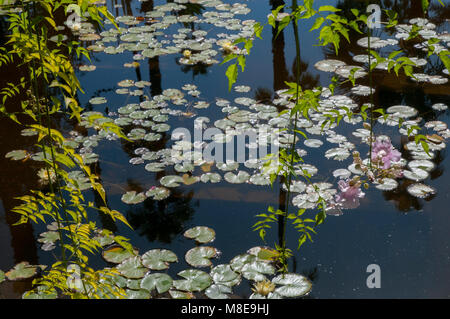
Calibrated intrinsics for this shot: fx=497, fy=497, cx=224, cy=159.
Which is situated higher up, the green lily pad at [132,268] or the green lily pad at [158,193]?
the green lily pad at [158,193]

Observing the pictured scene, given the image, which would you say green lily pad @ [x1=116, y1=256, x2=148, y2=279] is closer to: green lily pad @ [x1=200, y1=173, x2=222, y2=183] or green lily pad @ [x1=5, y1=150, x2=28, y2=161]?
green lily pad @ [x1=200, y1=173, x2=222, y2=183]

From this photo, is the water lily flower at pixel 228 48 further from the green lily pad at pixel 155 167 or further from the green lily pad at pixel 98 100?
the green lily pad at pixel 155 167

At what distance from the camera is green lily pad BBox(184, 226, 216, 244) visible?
222 cm

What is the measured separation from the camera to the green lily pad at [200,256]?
2094 millimetres

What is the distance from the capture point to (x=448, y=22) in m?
4.20

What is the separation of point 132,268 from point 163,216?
1.23 ft

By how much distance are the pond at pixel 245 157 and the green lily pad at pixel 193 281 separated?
0.06 metres

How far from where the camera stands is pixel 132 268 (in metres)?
2.08

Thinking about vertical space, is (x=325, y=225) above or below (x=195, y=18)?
below

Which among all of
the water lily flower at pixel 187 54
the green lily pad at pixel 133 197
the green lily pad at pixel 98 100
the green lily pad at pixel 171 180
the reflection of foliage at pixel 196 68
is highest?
the water lily flower at pixel 187 54

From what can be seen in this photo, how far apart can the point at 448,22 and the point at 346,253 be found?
294 centimetres

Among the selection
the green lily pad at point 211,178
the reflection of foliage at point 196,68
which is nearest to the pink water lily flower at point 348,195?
the green lily pad at point 211,178
